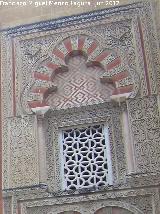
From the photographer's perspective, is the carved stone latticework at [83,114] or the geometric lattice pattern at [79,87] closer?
the carved stone latticework at [83,114]

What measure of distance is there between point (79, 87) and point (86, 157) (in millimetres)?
827

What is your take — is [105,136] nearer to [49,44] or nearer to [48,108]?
[48,108]

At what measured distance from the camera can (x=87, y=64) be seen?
5.69m

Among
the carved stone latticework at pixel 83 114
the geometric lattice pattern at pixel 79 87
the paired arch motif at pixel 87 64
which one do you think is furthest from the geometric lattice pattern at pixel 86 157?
the paired arch motif at pixel 87 64

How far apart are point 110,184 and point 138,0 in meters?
2.18

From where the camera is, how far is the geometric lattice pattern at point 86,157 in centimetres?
519

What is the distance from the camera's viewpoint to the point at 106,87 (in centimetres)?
555

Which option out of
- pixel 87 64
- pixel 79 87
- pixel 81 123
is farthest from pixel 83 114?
pixel 87 64


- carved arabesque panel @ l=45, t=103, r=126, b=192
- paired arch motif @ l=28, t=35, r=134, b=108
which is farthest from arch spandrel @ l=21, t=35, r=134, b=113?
carved arabesque panel @ l=45, t=103, r=126, b=192

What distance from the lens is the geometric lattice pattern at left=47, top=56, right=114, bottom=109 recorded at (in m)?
5.53

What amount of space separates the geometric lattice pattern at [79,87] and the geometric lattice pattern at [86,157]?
316 mm

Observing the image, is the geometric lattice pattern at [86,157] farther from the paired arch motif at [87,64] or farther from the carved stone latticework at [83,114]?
the paired arch motif at [87,64]

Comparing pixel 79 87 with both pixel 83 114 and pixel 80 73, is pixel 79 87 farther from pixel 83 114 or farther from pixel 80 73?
pixel 83 114

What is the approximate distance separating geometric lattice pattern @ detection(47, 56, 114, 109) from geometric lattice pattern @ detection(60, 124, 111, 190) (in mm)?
316
